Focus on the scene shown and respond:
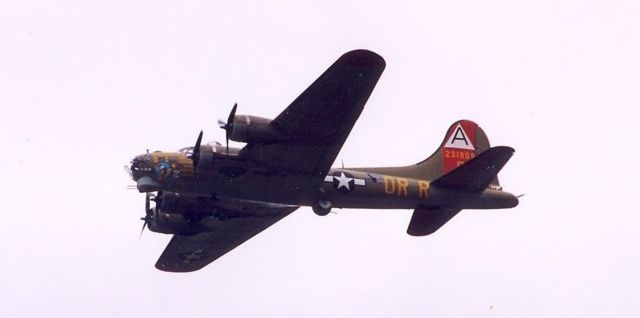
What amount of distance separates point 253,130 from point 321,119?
164cm

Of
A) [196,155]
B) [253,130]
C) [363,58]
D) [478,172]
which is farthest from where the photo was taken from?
[478,172]

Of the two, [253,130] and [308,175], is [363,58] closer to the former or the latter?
[253,130]

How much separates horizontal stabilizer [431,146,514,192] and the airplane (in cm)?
3

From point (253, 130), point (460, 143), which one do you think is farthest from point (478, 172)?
point (253, 130)

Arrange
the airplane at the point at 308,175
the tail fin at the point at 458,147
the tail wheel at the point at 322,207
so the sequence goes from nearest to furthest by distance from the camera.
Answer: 1. the airplane at the point at 308,175
2. the tail wheel at the point at 322,207
3. the tail fin at the point at 458,147

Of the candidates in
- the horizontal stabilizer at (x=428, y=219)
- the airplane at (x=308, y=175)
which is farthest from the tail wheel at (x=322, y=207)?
the horizontal stabilizer at (x=428, y=219)

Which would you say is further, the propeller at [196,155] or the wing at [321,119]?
the propeller at [196,155]

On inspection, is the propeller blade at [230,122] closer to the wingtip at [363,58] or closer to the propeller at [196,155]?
the propeller at [196,155]

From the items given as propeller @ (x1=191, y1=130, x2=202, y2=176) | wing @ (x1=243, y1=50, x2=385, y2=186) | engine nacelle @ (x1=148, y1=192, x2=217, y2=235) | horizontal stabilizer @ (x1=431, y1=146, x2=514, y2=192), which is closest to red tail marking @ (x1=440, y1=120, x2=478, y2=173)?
horizontal stabilizer @ (x1=431, y1=146, x2=514, y2=192)

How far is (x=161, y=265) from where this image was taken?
32.6m

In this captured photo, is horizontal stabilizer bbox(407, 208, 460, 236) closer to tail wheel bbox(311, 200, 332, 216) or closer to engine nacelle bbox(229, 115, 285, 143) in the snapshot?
tail wheel bbox(311, 200, 332, 216)

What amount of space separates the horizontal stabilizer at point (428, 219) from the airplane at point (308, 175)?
27 mm

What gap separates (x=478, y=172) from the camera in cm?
2723

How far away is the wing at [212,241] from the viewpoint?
30297mm
